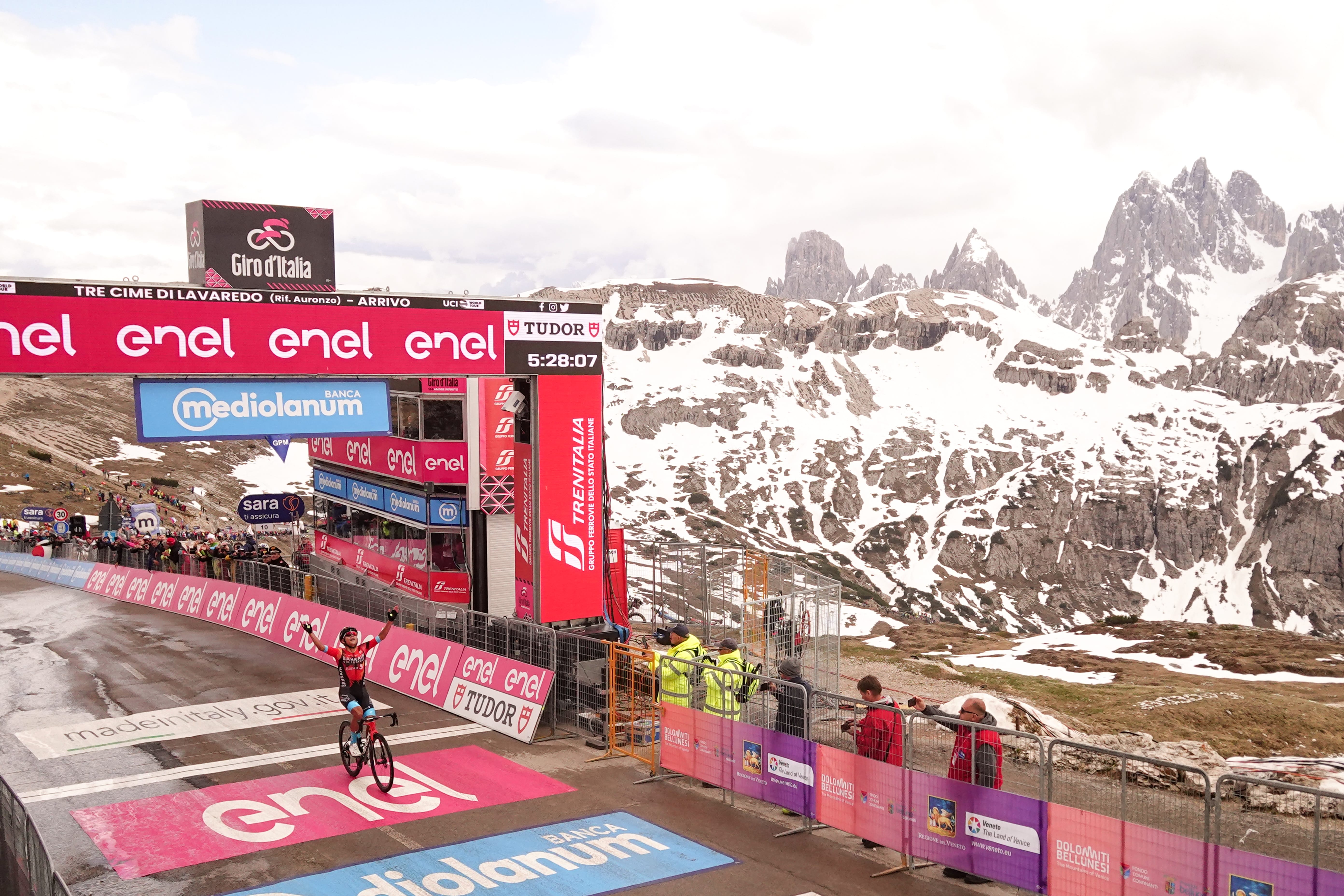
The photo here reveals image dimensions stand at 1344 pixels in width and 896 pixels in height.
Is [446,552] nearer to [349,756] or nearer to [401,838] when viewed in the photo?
[349,756]

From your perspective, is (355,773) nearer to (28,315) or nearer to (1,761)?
(1,761)

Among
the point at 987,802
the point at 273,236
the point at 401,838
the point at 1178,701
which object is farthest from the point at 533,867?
the point at 1178,701

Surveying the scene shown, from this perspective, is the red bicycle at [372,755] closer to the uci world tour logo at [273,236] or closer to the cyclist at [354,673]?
the cyclist at [354,673]

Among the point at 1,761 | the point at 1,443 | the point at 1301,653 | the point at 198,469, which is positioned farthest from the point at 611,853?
the point at 198,469

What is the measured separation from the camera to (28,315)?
53.5 feet

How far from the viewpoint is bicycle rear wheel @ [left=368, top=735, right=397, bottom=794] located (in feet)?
45.6

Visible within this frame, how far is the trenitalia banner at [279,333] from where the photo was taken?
16.5 metres

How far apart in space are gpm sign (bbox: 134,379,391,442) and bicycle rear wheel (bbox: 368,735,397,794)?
6679 millimetres

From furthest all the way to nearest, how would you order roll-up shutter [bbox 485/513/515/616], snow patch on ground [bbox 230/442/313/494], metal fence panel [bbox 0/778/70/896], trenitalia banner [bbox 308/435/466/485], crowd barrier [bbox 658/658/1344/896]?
snow patch on ground [bbox 230/442/313/494] → trenitalia banner [bbox 308/435/466/485] → roll-up shutter [bbox 485/513/515/616] → crowd barrier [bbox 658/658/1344/896] → metal fence panel [bbox 0/778/70/896]

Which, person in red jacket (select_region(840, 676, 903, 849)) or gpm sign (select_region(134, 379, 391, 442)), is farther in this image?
gpm sign (select_region(134, 379, 391, 442))

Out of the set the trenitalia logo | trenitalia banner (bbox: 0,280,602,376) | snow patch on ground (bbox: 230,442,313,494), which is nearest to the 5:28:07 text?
trenitalia banner (bbox: 0,280,602,376)

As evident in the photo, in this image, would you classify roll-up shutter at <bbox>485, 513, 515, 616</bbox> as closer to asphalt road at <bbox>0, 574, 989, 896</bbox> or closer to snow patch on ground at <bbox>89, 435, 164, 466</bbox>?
asphalt road at <bbox>0, 574, 989, 896</bbox>

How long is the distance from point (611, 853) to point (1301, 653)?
47458 mm

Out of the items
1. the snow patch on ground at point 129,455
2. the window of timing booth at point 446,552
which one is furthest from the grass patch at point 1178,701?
the snow patch on ground at point 129,455
